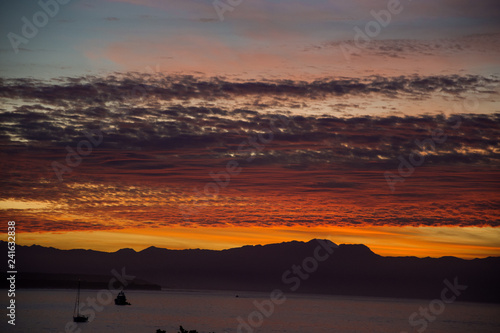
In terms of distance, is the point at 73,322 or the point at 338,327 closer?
the point at 73,322

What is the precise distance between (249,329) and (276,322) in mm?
26425

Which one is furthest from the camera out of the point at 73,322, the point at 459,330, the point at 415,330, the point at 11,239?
the point at 459,330

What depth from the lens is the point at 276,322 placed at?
155m

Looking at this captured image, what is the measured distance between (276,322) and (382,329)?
28.3 meters

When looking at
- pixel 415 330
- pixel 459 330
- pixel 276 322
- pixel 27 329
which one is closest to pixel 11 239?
pixel 27 329

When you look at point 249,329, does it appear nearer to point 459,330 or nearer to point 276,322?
point 276,322

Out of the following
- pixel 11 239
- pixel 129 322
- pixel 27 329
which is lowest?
pixel 11 239

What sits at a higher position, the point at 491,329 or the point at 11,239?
the point at 491,329

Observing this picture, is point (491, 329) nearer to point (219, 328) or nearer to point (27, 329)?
point (219, 328)

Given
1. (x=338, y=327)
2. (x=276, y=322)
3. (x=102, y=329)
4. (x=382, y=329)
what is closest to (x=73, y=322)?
(x=102, y=329)

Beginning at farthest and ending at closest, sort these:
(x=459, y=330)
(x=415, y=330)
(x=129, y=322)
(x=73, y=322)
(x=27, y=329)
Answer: (x=459, y=330)
(x=415, y=330)
(x=129, y=322)
(x=73, y=322)
(x=27, y=329)

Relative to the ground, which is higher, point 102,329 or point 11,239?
point 102,329

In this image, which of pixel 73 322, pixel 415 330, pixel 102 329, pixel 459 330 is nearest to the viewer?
pixel 102 329

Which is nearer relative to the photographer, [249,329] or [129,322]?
[249,329]
